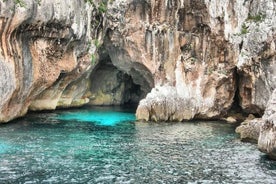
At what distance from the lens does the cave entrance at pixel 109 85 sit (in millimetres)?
47531

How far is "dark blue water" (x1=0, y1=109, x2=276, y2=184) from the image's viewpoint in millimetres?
16141

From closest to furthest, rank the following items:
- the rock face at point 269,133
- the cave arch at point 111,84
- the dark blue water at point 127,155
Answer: the dark blue water at point 127,155 → the rock face at point 269,133 → the cave arch at point 111,84

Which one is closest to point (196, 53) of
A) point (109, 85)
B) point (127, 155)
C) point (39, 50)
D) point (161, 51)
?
point (161, 51)

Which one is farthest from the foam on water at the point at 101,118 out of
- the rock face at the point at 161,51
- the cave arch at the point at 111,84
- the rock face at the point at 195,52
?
the cave arch at the point at 111,84

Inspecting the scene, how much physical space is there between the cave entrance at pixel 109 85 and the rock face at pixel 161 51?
7.66 m

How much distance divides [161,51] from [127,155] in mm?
17762

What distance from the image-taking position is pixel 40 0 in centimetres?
2753

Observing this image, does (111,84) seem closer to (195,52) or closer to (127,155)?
(195,52)

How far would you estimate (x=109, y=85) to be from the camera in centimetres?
4869

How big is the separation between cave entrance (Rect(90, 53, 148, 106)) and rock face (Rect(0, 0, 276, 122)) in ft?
25.1

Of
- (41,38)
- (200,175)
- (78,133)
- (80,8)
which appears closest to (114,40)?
(80,8)

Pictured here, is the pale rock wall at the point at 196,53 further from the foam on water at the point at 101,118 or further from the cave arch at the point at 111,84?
the cave arch at the point at 111,84

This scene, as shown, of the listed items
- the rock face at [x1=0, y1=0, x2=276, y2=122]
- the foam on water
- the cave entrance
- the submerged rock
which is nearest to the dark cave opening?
the rock face at [x1=0, y1=0, x2=276, y2=122]

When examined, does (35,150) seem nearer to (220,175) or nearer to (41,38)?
(220,175)
